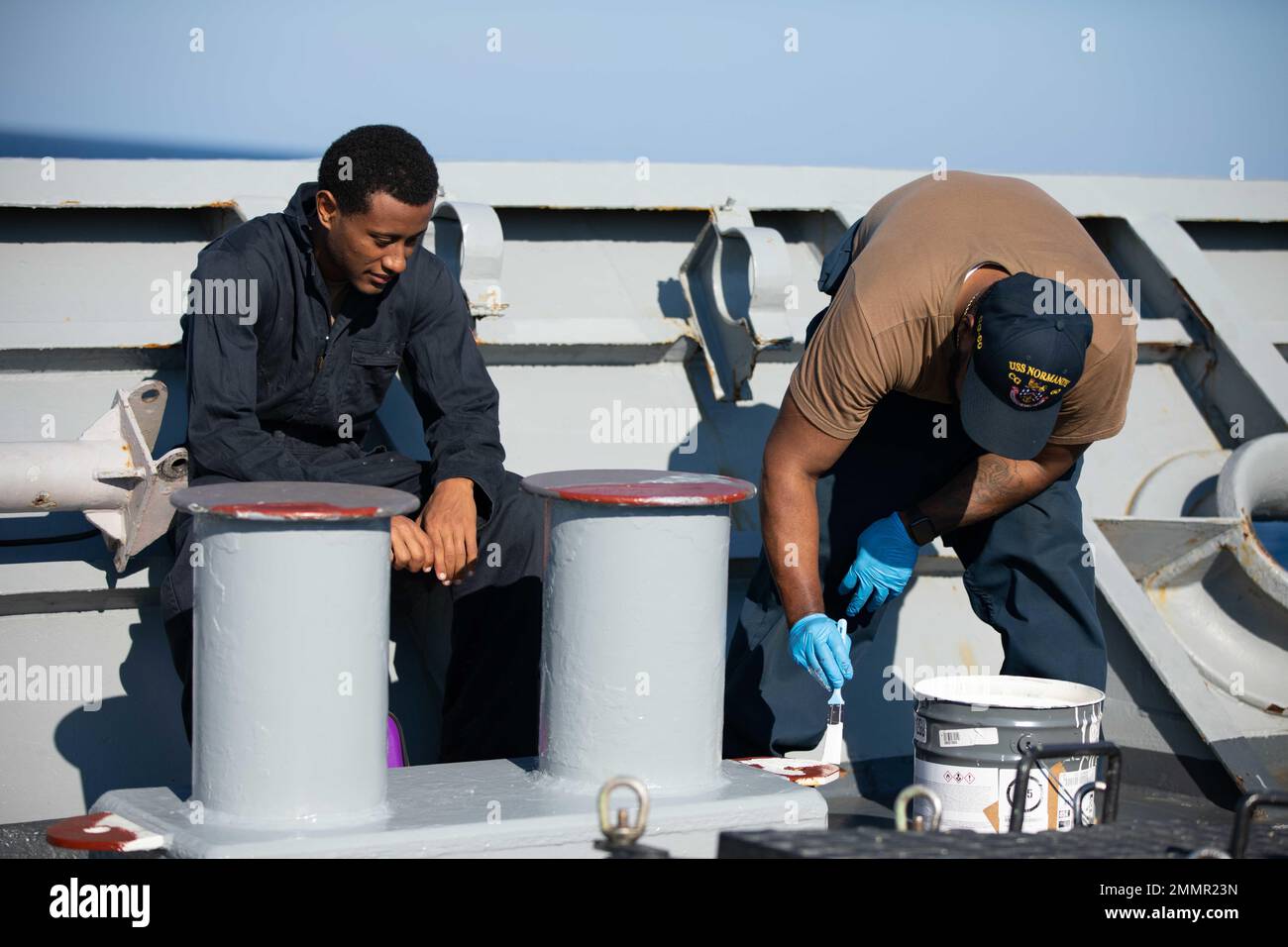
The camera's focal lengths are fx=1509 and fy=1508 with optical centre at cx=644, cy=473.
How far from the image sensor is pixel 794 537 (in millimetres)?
3326

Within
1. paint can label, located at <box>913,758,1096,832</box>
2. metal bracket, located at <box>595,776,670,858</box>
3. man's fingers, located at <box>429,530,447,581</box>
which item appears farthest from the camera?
man's fingers, located at <box>429,530,447,581</box>

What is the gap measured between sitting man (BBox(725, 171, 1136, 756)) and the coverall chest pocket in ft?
3.06

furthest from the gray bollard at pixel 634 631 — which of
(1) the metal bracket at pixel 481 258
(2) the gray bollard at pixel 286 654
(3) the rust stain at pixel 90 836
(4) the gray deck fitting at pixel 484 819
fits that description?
(1) the metal bracket at pixel 481 258

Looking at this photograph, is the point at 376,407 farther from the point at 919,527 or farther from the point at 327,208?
the point at 919,527

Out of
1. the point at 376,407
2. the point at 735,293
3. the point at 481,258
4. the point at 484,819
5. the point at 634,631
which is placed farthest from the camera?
the point at 735,293

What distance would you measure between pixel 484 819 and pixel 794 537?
110 cm

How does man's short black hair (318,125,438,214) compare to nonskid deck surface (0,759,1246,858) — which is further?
man's short black hair (318,125,438,214)

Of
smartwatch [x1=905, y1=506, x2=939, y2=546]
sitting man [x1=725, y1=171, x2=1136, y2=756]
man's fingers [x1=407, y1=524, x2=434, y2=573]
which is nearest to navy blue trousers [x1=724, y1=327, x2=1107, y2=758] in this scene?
sitting man [x1=725, y1=171, x2=1136, y2=756]

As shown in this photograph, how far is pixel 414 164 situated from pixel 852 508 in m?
1.31

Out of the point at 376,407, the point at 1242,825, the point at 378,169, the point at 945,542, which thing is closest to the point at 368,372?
the point at 376,407

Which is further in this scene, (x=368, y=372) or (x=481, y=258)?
(x=481, y=258)

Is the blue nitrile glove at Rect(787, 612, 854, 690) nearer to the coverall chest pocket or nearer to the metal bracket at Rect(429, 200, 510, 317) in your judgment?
the coverall chest pocket

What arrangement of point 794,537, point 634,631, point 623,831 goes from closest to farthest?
point 623,831 < point 634,631 < point 794,537

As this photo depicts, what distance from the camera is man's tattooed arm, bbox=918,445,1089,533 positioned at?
11.1ft
